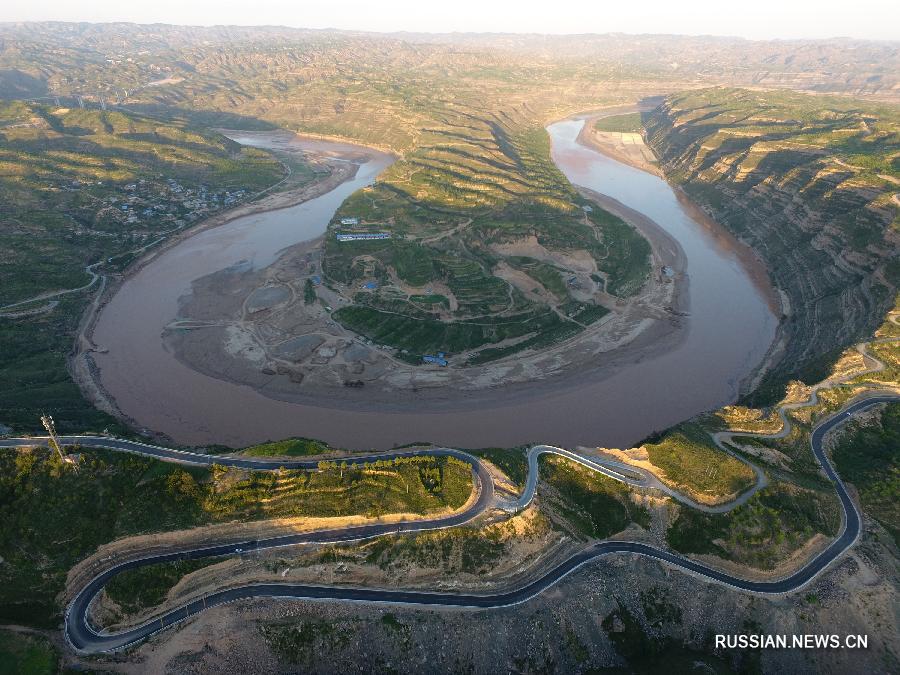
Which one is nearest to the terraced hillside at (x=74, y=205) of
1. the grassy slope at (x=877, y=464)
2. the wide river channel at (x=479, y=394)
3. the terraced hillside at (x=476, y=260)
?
the wide river channel at (x=479, y=394)

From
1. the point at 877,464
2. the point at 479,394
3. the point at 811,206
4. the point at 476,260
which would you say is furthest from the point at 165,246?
the point at 811,206

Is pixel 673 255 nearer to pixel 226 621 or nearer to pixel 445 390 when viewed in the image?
pixel 445 390

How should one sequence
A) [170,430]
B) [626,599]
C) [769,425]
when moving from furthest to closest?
[170,430]
[769,425]
[626,599]

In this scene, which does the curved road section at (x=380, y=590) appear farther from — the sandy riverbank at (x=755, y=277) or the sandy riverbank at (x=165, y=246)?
the sandy riverbank at (x=755, y=277)

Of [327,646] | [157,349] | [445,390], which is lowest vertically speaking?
[157,349]

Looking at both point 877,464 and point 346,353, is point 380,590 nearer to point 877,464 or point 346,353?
point 346,353

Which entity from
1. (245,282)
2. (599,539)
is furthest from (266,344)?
(599,539)
